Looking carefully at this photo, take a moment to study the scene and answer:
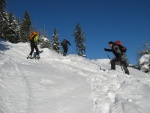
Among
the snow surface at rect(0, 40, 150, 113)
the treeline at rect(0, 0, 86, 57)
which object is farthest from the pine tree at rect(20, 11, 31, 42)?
the snow surface at rect(0, 40, 150, 113)

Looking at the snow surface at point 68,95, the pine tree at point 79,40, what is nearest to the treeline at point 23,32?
→ the pine tree at point 79,40

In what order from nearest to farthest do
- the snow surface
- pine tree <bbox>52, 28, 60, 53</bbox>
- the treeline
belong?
the snow surface < the treeline < pine tree <bbox>52, 28, 60, 53</bbox>

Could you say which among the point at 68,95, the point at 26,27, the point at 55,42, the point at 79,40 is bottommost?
the point at 68,95

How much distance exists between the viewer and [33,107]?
6875mm

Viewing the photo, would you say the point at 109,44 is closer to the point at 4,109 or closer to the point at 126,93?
the point at 126,93

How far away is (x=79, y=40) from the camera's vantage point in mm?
66562

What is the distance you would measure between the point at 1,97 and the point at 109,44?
8.42 meters

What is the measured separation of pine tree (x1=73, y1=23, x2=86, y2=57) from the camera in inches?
2569

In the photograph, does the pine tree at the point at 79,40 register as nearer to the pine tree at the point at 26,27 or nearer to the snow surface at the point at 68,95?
the pine tree at the point at 26,27

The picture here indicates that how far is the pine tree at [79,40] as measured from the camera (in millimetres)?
65250

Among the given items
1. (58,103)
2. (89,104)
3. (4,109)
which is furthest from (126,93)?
(4,109)

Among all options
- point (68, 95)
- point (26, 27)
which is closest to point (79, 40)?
point (26, 27)

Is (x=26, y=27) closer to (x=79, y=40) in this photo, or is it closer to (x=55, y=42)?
(x=55, y=42)

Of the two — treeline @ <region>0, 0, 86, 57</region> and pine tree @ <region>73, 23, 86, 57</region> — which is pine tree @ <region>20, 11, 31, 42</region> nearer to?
treeline @ <region>0, 0, 86, 57</region>
